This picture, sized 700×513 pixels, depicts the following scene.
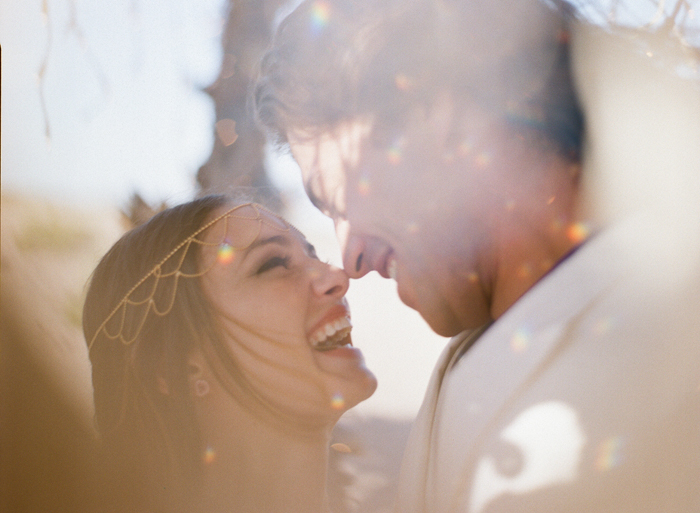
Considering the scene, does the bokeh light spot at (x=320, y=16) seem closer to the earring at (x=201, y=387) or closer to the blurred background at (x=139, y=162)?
the blurred background at (x=139, y=162)

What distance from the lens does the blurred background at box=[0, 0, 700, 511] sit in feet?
3.68

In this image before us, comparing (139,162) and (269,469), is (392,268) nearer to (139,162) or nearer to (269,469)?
(269,469)

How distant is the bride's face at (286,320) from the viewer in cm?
121

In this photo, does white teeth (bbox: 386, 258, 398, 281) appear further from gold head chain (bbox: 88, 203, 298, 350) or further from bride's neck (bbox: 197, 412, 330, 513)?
bride's neck (bbox: 197, 412, 330, 513)

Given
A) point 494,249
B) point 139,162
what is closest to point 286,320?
point 494,249

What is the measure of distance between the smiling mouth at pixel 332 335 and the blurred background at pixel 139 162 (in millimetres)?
30

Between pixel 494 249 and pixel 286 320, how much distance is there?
0.45 m

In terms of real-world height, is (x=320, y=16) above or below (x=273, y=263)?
above

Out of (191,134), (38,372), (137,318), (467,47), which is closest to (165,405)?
(137,318)

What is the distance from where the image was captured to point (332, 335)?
1.22 metres

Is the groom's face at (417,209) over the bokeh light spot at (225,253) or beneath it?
over

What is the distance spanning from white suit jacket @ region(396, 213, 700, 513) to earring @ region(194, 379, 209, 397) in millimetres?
588

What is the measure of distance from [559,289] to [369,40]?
23.6 inches

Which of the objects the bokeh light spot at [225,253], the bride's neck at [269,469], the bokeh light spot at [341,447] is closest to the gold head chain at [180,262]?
the bokeh light spot at [225,253]
